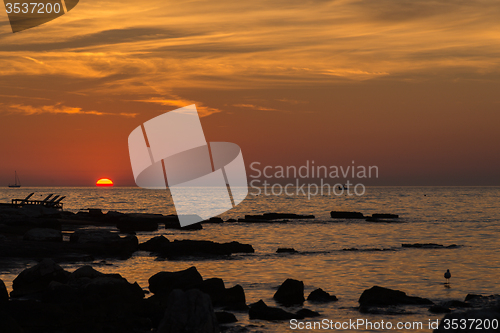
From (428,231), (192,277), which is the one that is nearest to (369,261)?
(192,277)

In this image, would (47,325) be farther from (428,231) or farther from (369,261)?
(428,231)

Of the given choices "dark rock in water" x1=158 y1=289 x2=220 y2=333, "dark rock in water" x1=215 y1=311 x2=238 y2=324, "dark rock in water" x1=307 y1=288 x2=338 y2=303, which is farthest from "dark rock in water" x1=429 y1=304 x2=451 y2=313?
"dark rock in water" x1=158 y1=289 x2=220 y2=333

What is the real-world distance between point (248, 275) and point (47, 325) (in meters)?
12.9

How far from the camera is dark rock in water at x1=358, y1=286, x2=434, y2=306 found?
18.3 m

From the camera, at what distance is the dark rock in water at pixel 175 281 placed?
1866 cm

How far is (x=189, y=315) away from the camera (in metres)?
12.0

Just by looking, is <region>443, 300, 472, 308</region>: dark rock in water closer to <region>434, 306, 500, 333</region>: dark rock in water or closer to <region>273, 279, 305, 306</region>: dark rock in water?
<region>273, 279, 305, 306</region>: dark rock in water

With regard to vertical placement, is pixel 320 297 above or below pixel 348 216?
above

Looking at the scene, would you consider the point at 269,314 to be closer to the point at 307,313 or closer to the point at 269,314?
the point at 269,314

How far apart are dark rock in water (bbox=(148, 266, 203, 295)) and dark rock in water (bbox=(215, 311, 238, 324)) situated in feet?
10.0

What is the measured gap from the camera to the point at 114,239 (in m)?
33.6

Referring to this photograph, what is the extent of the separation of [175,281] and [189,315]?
730cm

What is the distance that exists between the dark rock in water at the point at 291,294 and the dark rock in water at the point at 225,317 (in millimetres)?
3610

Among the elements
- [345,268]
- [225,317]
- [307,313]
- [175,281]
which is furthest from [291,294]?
[345,268]
